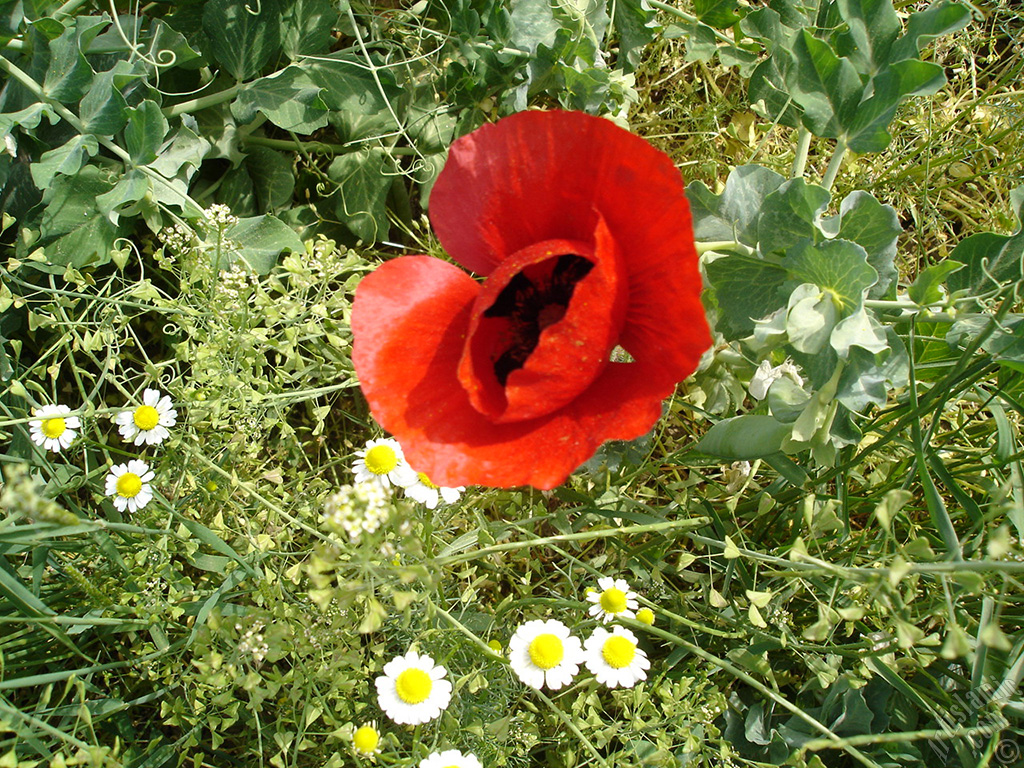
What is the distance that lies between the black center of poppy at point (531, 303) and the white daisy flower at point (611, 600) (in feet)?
1.43

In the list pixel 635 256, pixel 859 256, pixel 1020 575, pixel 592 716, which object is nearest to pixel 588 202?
pixel 635 256

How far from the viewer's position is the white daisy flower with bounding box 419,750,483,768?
131cm

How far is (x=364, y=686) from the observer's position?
146 centimetres

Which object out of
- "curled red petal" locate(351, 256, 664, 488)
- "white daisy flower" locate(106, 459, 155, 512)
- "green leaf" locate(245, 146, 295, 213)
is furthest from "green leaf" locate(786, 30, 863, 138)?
"white daisy flower" locate(106, 459, 155, 512)

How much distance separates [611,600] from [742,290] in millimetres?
607

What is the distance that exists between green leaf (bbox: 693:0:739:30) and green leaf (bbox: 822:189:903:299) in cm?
70

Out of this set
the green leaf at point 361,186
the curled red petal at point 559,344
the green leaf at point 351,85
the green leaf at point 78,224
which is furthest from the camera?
the green leaf at point 361,186

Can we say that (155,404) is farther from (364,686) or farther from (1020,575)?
(1020,575)

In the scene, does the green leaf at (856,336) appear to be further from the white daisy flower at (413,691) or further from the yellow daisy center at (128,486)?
the yellow daisy center at (128,486)

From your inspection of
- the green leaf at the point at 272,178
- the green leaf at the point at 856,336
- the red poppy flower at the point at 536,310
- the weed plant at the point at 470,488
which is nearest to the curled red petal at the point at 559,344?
the red poppy flower at the point at 536,310

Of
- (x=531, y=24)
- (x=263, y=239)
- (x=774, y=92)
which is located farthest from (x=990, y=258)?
(x=263, y=239)

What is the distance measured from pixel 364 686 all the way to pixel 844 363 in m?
Answer: 1.00

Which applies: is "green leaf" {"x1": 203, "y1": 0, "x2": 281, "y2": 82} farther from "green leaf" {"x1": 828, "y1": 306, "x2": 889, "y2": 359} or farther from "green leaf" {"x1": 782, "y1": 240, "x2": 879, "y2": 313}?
"green leaf" {"x1": 828, "y1": 306, "x2": 889, "y2": 359}

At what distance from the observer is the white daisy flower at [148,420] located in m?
1.58
